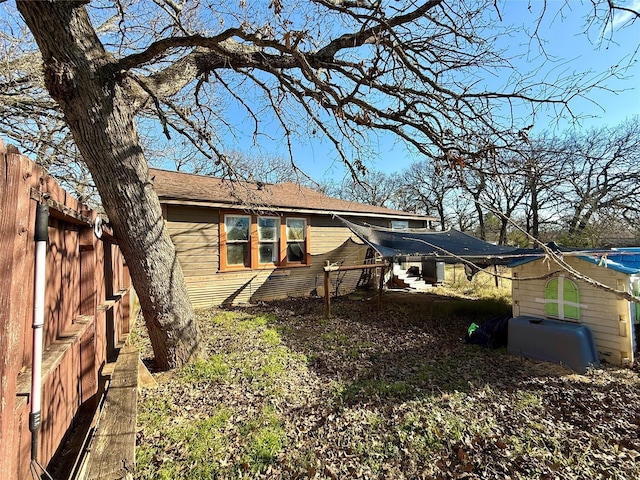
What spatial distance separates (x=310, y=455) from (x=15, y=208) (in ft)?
9.31

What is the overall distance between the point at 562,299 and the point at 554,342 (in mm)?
960

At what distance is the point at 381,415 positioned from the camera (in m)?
3.45

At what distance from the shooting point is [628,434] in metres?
3.19

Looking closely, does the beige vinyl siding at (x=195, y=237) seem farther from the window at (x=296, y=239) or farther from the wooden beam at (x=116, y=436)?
the wooden beam at (x=116, y=436)

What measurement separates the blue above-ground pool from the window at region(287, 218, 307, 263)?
6497 mm

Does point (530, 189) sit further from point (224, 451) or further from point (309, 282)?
point (309, 282)

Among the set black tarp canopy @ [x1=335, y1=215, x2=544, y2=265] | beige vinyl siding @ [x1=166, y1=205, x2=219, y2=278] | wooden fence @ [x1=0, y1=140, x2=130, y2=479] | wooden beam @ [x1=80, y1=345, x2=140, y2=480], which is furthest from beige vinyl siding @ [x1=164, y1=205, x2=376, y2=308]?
wooden beam @ [x1=80, y1=345, x2=140, y2=480]

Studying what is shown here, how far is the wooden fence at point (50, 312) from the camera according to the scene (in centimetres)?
121

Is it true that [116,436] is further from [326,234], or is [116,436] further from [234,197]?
[326,234]

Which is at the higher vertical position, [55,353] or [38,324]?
[38,324]

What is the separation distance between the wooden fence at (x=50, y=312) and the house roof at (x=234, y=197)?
3623 millimetres

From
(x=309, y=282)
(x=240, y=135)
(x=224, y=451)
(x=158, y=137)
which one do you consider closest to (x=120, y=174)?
(x=240, y=135)

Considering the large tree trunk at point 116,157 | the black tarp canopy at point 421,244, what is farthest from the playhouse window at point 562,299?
the large tree trunk at point 116,157

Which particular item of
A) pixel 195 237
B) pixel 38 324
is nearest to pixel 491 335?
pixel 38 324
